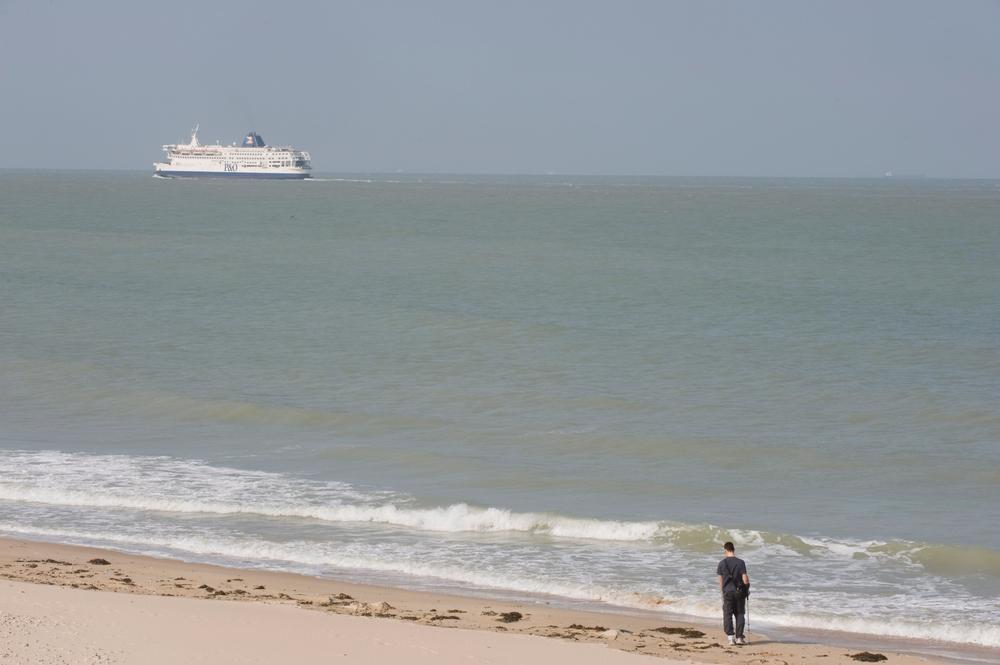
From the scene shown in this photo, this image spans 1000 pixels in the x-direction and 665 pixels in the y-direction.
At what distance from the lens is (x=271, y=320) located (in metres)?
35.2

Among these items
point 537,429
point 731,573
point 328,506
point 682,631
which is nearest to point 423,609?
point 682,631

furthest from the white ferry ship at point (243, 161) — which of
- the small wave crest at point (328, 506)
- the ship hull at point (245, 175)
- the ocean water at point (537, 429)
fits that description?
the small wave crest at point (328, 506)

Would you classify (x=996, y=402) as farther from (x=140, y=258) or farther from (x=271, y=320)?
(x=140, y=258)

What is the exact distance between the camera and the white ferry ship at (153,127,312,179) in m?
175

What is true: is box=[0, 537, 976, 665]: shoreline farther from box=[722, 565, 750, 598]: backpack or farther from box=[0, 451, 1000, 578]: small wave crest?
box=[0, 451, 1000, 578]: small wave crest

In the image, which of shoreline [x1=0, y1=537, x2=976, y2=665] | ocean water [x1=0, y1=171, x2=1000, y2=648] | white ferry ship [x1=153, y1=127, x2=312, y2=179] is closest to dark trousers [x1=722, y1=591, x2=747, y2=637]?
shoreline [x1=0, y1=537, x2=976, y2=665]

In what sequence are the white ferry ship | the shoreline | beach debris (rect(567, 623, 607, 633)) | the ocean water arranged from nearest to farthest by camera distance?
the shoreline < beach debris (rect(567, 623, 607, 633)) < the ocean water < the white ferry ship

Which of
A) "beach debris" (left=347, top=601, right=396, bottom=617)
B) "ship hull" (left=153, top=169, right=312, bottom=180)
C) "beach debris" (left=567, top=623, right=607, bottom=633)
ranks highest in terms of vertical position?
"ship hull" (left=153, top=169, right=312, bottom=180)

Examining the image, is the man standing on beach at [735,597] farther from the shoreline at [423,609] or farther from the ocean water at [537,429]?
the ocean water at [537,429]

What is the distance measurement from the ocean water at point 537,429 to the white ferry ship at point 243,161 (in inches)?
5058

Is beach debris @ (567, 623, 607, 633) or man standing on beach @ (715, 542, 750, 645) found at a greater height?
man standing on beach @ (715, 542, 750, 645)

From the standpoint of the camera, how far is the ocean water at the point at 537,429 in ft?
48.6

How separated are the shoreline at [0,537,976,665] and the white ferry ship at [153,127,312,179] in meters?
165

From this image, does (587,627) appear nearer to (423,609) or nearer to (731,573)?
(731,573)
